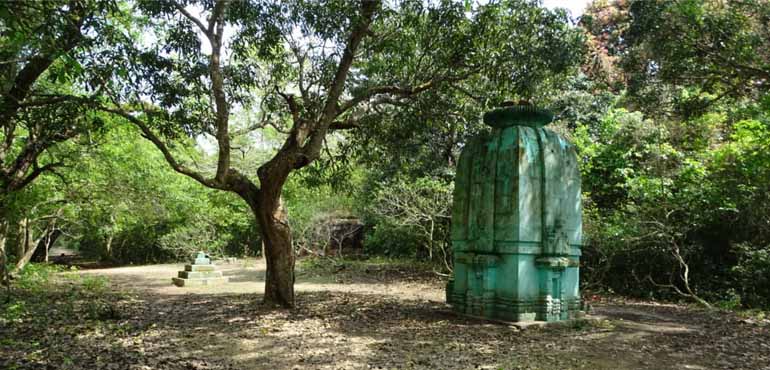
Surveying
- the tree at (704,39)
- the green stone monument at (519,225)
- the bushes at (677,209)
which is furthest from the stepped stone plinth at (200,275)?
the tree at (704,39)

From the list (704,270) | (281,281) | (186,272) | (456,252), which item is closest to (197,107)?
(281,281)

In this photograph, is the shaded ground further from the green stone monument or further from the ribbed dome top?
the ribbed dome top

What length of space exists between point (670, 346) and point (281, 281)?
6444 mm

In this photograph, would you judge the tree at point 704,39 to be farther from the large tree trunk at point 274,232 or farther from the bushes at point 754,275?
the large tree trunk at point 274,232

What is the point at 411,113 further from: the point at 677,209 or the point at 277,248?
the point at 677,209

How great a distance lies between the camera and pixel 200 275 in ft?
50.9

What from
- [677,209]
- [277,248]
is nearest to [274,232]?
[277,248]

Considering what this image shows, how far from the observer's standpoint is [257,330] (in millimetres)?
8047

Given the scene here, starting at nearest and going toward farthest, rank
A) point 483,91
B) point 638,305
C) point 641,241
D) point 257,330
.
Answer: point 257,330 < point 483,91 < point 638,305 < point 641,241

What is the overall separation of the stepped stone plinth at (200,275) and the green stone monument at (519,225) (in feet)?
29.0

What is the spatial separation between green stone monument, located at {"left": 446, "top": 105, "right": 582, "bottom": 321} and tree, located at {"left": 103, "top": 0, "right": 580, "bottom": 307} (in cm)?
110

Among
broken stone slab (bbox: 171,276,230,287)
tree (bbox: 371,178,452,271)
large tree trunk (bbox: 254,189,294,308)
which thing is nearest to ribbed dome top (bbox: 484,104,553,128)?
large tree trunk (bbox: 254,189,294,308)

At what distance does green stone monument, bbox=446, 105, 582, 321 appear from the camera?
865 centimetres

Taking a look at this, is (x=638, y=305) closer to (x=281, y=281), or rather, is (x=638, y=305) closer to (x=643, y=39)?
(x=643, y=39)
